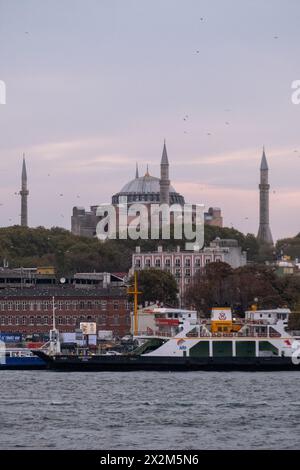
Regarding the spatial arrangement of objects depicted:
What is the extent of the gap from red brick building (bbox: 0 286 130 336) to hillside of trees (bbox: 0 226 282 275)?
117 ft

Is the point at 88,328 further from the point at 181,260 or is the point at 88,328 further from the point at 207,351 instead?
the point at 181,260

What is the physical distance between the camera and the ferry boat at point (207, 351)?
89938 millimetres

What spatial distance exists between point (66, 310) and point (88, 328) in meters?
9.65

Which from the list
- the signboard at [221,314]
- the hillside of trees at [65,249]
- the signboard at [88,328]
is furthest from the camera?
the hillside of trees at [65,249]

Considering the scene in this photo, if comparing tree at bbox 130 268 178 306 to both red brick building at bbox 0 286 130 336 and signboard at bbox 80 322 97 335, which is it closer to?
red brick building at bbox 0 286 130 336

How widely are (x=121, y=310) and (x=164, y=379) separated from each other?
51204mm

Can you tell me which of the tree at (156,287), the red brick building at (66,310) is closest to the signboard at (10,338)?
the red brick building at (66,310)

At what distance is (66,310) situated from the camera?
13462 centimetres

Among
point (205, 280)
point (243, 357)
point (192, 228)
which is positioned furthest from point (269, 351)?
point (192, 228)

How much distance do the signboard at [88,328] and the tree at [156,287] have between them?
1710cm

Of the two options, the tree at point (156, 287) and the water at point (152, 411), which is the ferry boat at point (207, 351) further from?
the tree at point (156, 287)

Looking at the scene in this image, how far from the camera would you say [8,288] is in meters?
139
